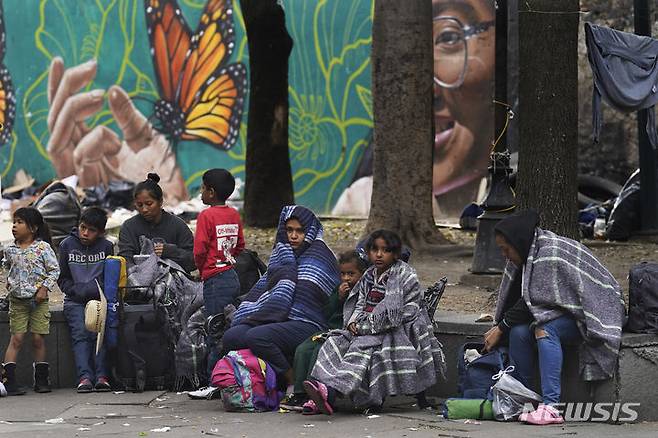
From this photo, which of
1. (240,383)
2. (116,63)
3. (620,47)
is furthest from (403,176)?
(116,63)

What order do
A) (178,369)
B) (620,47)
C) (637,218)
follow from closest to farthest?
1. (178,369)
2. (620,47)
3. (637,218)

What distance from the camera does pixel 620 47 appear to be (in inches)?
480

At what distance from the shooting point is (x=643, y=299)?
7.74 metres

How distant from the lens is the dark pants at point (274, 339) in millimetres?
8328

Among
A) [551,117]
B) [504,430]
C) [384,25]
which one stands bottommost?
[504,430]

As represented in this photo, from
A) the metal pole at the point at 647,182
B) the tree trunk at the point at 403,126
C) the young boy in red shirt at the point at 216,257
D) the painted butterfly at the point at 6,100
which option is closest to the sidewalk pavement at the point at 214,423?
the young boy in red shirt at the point at 216,257

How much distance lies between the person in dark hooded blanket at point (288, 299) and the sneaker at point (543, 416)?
1554 mm

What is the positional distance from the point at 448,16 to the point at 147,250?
39.0ft

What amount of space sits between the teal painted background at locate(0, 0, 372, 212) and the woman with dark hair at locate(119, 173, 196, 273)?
12.2 m

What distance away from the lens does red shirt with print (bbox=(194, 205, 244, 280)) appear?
29.5 feet

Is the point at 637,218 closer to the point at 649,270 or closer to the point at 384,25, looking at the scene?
the point at 384,25

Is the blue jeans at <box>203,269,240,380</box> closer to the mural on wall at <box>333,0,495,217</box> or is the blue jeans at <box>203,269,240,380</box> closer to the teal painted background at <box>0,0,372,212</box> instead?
the mural on wall at <box>333,0,495,217</box>

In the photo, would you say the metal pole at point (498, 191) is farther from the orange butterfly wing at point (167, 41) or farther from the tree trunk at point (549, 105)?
the orange butterfly wing at point (167, 41)

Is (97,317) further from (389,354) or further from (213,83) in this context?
(213,83)
